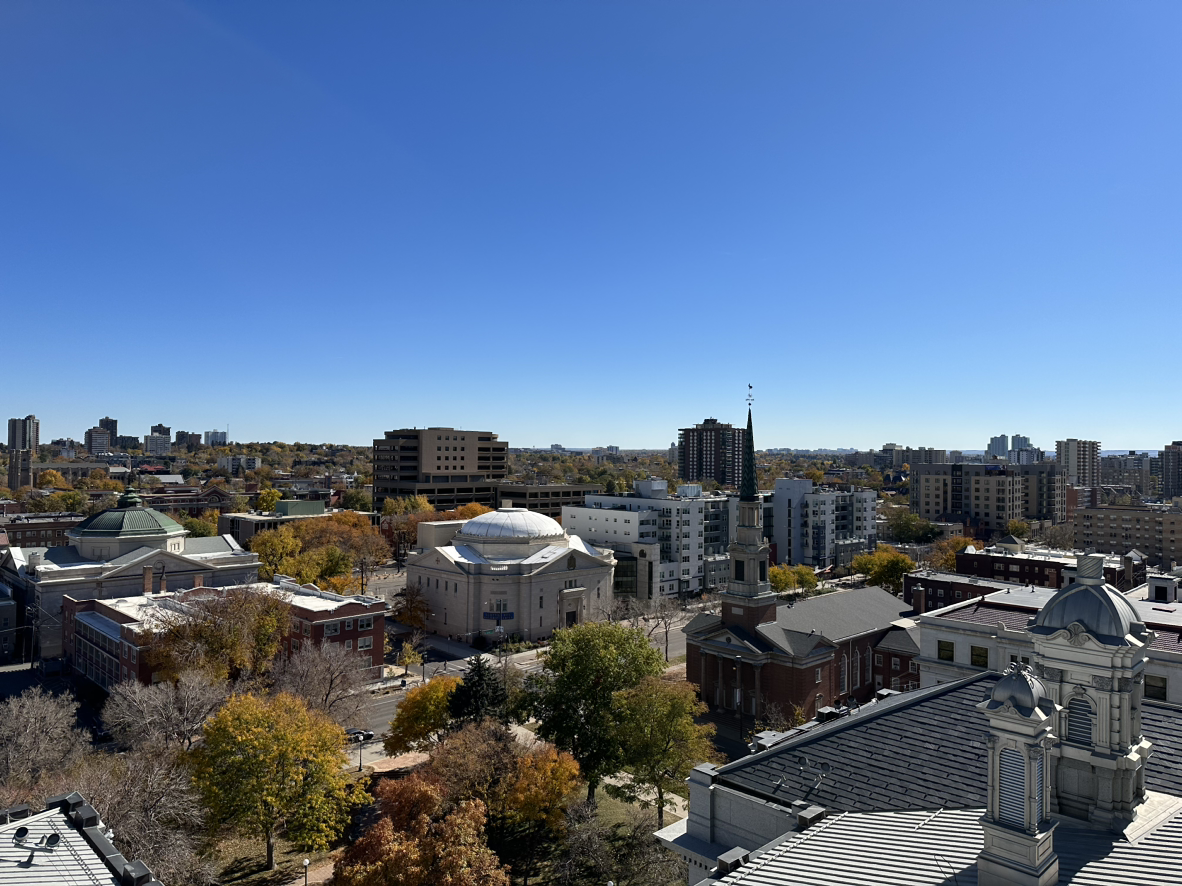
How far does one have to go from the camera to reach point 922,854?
1479 cm

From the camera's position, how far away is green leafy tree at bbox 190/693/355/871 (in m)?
30.5

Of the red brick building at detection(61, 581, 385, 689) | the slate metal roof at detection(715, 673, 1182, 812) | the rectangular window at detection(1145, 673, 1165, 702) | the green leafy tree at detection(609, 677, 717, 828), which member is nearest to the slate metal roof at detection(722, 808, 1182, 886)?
the slate metal roof at detection(715, 673, 1182, 812)

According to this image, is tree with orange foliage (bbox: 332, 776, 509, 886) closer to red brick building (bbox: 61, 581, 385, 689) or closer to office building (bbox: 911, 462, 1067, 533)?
red brick building (bbox: 61, 581, 385, 689)

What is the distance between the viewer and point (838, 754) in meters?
21.0

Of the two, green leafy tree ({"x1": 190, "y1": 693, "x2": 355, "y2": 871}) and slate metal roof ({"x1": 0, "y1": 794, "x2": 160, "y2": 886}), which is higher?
slate metal roof ({"x1": 0, "y1": 794, "x2": 160, "y2": 886})

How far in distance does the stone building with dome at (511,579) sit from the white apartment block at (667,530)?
1220cm

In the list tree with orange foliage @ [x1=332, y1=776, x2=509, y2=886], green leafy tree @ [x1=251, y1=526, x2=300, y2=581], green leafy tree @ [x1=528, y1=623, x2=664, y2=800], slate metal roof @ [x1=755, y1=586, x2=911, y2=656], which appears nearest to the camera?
tree with orange foliage @ [x1=332, y1=776, x2=509, y2=886]

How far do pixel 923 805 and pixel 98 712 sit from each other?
52.7 m

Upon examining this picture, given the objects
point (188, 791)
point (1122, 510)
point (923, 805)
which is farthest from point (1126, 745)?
point (1122, 510)

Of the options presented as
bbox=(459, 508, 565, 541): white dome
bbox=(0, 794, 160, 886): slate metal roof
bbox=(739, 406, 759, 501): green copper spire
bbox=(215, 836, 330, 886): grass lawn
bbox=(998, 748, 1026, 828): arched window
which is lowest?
bbox=(215, 836, 330, 886): grass lawn

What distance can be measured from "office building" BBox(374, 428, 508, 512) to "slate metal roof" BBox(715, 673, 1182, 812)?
12309 centimetres

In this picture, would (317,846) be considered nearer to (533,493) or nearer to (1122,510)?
(533,493)

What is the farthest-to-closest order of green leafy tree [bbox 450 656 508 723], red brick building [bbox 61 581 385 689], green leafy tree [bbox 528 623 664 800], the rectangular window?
1. red brick building [bbox 61 581 385 689]
2. green leafy tree [bbox 450 656 508 723]
3. the rectangular window
4. green leafy tree [bbox 528 623 664 800]

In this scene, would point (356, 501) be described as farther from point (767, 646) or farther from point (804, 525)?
point (767, 646)
